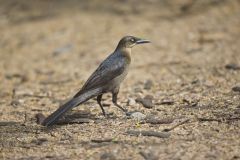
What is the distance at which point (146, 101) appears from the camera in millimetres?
9586

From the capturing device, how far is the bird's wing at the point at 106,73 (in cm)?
877

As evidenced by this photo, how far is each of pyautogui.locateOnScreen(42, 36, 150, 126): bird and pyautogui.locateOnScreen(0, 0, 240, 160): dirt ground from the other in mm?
208

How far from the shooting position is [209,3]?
15.6 metres

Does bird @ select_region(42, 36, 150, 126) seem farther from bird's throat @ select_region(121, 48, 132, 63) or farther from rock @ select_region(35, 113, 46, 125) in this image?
rock @ select_region(35, 113, 46, 125)

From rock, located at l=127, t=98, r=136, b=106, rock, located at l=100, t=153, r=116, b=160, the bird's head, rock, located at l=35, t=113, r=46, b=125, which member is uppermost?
the bird's head

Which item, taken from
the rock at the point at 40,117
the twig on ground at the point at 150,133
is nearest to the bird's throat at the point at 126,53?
the rock at the point at 40,117

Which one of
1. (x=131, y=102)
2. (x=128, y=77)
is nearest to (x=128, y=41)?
(x=131, y=102)

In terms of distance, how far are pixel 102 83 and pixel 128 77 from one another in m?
2.89

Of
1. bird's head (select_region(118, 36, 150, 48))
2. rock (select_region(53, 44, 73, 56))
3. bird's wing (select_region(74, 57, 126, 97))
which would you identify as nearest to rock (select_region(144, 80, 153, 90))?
bird's head (select_region(118, 36, 150, 48))

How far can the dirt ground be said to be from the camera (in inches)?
294

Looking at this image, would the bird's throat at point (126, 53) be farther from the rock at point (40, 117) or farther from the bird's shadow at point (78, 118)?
the rock at point (40, 117)

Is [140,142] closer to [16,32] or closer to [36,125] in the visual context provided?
[36,125]

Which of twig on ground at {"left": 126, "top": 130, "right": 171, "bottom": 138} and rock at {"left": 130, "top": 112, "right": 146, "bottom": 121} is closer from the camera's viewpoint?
twig on ground at {"left": 126, "top": 130, "right": 171, "bottom": 138}

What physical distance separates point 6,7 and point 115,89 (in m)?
9.95
